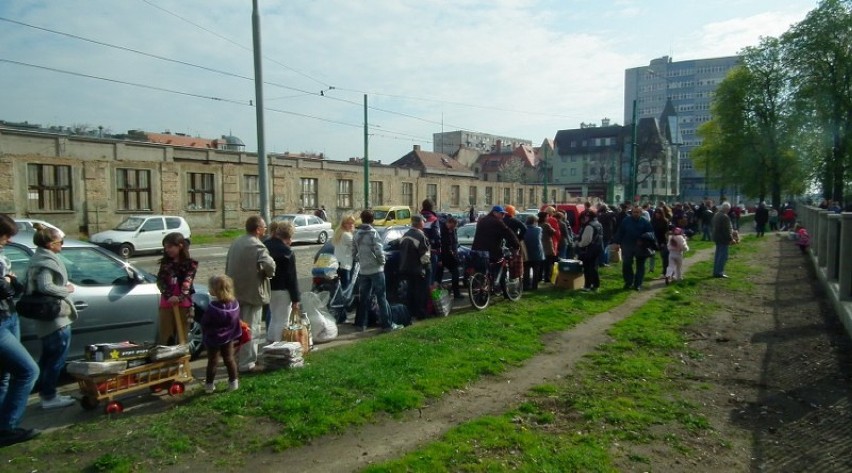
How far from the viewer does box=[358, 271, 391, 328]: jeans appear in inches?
342

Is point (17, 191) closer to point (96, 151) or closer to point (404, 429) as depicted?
point (96, 151)

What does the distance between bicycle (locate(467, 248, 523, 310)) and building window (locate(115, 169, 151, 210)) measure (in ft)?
86.6

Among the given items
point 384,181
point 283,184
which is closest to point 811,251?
point 283,184

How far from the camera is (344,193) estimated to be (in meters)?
43.8

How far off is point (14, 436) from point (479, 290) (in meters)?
7.28

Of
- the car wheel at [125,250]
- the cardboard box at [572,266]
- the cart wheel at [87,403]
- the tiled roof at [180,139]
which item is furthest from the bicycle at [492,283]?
the tiled roof at [180,139]

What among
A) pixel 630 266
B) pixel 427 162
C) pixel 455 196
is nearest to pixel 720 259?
pixel 630 266

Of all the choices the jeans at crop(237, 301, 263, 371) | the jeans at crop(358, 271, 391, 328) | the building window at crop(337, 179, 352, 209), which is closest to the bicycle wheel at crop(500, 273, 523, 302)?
the jeans at crop(358, 271, 391, 328)

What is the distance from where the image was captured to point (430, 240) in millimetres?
10680

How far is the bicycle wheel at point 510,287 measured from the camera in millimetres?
11219

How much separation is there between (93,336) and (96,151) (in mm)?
31168

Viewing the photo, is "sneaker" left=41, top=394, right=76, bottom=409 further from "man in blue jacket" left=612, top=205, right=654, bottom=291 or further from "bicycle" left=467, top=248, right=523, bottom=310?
"man in blue jacket" left=612, top=205, right=654, bottom=291

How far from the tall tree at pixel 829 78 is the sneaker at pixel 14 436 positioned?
155 ft

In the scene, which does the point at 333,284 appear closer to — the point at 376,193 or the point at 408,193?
the point at 376,193
